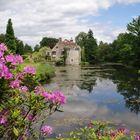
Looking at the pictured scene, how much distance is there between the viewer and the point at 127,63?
91.1 metres

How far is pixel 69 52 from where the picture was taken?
101812 mm

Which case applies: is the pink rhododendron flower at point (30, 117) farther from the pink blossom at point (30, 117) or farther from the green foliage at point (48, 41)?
the green foliage at point (48, 41)

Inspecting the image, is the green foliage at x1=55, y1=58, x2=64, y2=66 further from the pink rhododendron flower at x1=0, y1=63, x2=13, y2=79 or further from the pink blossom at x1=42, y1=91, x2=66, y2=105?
the pink rhododendron flower at x1=0, y1=63, x2=13, y2=79

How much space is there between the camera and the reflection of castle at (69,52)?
10194 cm

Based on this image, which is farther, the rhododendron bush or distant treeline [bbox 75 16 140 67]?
distant treeline [bbox 75 16 140 67]

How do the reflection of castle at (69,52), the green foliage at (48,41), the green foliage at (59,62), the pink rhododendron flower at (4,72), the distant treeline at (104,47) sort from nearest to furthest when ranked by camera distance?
the pink rhododendron flower at (4,72)
the distant treeline at (104,47)
the green foliage at (59,62)
the reflection of castle at (69,52)
the green foliage at (48,41)

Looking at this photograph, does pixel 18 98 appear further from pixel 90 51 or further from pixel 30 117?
pixel 90 51

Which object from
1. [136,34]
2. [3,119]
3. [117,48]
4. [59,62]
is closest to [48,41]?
[117,48]

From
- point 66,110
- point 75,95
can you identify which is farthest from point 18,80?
point 75,95

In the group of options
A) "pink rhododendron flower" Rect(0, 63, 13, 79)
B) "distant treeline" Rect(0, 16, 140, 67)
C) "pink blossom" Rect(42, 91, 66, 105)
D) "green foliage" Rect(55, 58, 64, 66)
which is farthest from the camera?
"green foliage" Rect(55, 58, 64, 66)

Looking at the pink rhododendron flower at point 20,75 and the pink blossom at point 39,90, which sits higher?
the pink rhododendron flower at point 20,75

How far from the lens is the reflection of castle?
334 feet

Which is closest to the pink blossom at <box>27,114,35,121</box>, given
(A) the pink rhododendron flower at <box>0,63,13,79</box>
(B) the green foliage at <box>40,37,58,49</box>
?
(A) the pink rhododendron flower at <box>0,63,13,79</box>

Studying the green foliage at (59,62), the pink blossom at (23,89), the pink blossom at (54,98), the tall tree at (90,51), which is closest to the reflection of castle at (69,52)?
the green foliage at (59,62)
